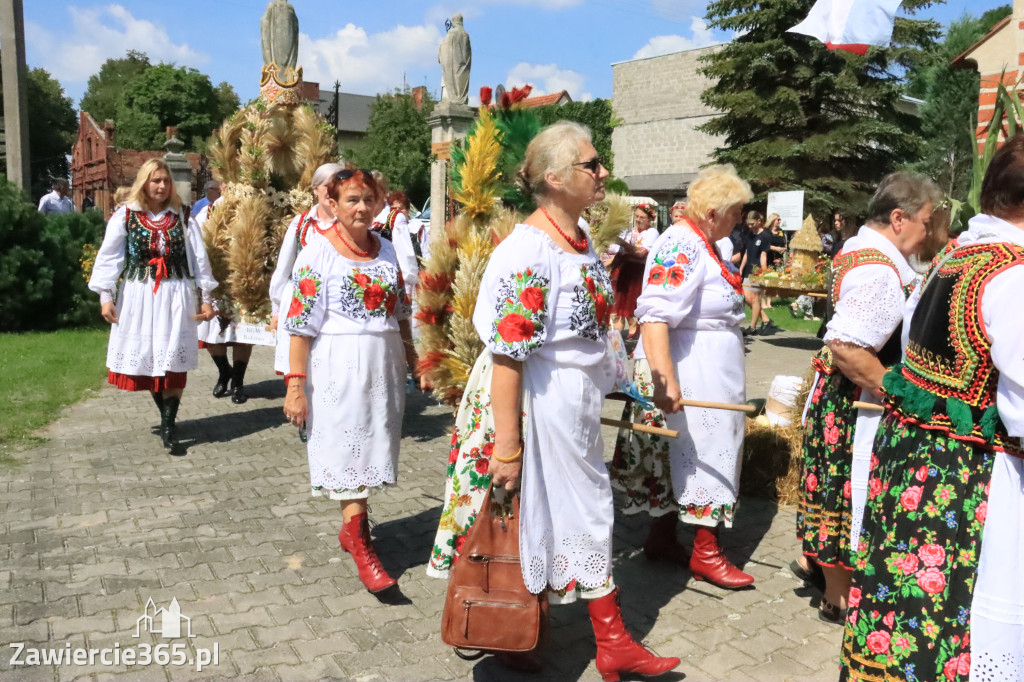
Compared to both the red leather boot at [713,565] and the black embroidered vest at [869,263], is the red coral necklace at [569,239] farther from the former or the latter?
the red leather boot at [713,565]

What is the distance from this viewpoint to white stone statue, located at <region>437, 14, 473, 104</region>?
957 cm

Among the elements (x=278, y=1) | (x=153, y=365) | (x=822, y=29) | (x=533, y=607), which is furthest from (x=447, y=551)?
(x=278, y=1)

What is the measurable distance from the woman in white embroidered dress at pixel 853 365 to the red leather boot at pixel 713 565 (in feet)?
1.38

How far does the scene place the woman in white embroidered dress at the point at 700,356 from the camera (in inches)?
150

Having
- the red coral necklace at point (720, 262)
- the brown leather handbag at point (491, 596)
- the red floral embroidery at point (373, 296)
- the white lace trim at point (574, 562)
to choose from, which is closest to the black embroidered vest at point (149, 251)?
the red floral embroidery at point (373, 296)

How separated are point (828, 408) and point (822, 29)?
3181mm

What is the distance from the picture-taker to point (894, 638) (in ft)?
7.98

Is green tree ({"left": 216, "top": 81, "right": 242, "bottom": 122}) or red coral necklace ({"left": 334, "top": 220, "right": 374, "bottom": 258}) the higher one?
green tree ({"left": 216, "top": 81, "right": 242, "bottom": 122})

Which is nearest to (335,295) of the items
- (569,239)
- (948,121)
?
(569,239)

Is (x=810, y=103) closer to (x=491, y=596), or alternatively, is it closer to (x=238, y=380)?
(x=238, y=380)

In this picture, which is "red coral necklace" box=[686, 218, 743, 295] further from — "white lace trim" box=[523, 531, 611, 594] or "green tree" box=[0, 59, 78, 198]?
"green tree" box=[0, 59, 78, 198]

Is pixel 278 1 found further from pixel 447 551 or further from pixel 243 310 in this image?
pixel 447 551

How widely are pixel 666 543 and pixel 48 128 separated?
5938 centimetres

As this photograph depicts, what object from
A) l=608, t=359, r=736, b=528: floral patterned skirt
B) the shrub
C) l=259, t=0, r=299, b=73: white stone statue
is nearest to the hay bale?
l=608, t=359, r=736, b=528: floral patterned skirt
